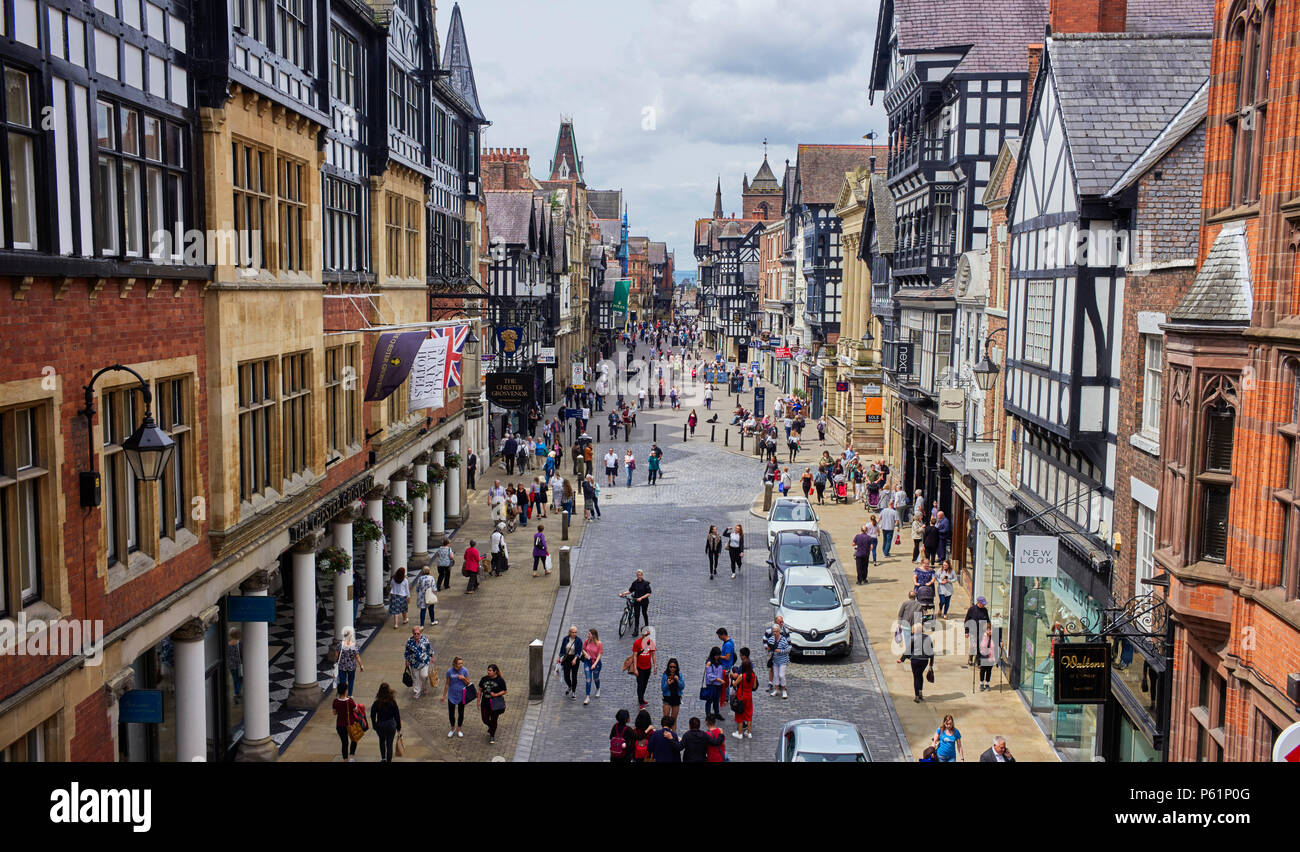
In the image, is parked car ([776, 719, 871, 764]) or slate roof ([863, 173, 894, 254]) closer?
parked car ([776, 719, 871, 764])

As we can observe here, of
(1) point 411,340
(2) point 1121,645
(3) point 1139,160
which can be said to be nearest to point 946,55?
(3) point 1139,160

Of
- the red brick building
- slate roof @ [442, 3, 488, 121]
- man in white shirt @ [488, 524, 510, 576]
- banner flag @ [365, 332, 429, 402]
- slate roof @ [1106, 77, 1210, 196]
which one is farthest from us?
slate roof @ [442, 3, 488, 121]

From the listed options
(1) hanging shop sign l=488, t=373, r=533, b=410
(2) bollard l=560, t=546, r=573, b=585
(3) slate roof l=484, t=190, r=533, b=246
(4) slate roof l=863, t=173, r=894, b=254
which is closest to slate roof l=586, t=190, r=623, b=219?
(3) slate roof l=484, t=190, r=533, b=246

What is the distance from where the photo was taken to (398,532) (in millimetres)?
24312

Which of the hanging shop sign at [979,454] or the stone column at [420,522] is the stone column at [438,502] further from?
→ the hanging shop sign at [979,454]

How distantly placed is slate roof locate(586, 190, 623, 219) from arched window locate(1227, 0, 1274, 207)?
14910 cm

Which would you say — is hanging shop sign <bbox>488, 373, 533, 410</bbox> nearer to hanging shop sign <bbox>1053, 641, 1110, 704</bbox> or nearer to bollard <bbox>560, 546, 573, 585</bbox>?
bollard <bbox>560, 546, 573, 585</bbox>

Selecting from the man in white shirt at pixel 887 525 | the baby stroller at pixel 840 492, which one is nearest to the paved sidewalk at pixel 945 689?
the man in white shirt at pixel 887 525

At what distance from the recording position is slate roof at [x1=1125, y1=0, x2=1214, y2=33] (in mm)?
28766

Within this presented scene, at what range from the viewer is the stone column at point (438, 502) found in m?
29.4

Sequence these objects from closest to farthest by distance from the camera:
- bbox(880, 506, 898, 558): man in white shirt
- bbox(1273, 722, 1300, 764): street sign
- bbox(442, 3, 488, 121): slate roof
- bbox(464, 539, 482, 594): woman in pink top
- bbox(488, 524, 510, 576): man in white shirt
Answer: bbox(1273, 722, 1300, 764): street sign → bbox(464, 539, 482, 594): woman in pink top → bbox(488, 524, 510, 576): man in white shirt → bbox(880, 506, 898, 558): man in white shirt → bbox(442, 3, 488, 121): slate roof

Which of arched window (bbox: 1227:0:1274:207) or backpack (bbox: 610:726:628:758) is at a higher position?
arched window (bbox: 1227:0:1274:207)

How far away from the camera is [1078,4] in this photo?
20.5 m
